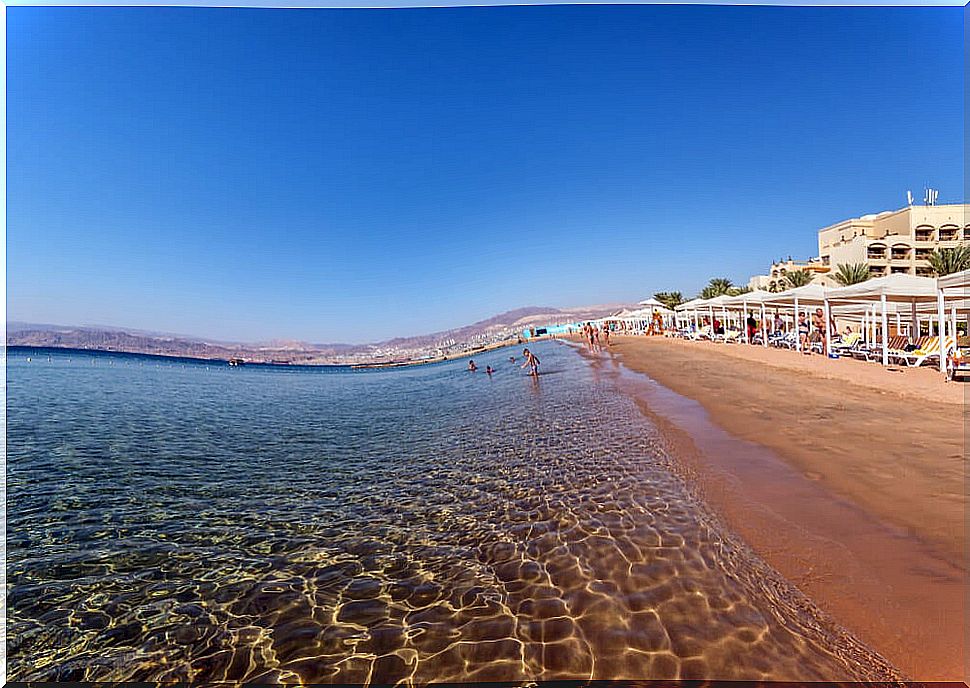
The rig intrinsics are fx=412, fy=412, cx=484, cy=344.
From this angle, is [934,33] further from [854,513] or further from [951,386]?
[951,386]

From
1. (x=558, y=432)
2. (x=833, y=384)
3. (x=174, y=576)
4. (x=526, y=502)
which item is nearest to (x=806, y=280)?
(x=833, y=384)

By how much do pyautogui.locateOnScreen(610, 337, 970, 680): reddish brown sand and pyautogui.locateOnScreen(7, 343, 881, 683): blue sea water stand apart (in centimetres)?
23

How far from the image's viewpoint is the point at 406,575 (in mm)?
2590

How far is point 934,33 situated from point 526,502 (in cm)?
419

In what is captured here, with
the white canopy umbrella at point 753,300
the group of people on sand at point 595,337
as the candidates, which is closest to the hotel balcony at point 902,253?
the group of people on sand at point 595,337

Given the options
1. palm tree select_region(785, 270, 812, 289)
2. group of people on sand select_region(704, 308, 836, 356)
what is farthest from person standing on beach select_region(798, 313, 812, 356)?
palm tree select_region(785, 270, 812, 289)

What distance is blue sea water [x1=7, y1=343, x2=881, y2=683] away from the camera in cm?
182

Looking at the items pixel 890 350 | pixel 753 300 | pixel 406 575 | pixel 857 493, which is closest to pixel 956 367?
pixel 890 350

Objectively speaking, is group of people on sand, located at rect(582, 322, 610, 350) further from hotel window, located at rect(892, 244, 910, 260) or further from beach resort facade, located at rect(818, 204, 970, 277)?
hotel window, located at rect(892, 244, 910, 260)

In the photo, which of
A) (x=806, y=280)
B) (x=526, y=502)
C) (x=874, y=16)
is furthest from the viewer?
(x=806, y=280)

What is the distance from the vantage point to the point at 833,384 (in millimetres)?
7594

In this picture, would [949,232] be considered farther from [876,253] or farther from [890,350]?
[890,350]

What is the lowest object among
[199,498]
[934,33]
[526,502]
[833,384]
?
[199,498]

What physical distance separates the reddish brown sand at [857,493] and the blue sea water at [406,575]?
9.0 inches
